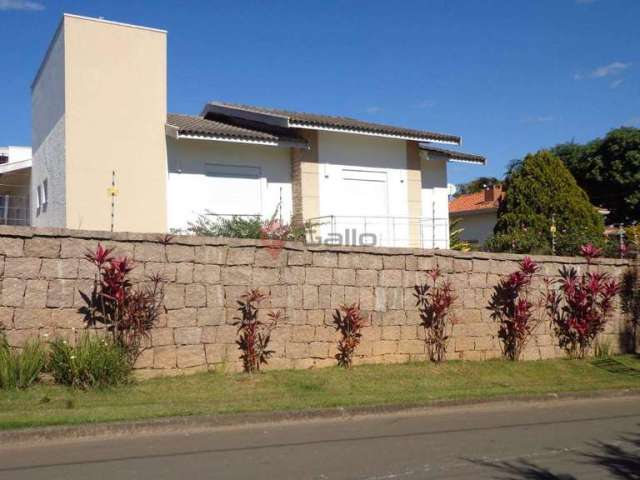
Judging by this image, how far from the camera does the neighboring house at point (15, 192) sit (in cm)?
2053

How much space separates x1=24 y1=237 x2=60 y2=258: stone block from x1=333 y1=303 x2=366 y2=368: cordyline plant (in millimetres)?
4758

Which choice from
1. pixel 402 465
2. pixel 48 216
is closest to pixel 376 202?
pixel 48 216

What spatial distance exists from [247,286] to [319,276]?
1.37 meters

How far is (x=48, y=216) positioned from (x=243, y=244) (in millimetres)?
8121

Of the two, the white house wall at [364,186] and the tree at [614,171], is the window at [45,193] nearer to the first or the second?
the white house wall at [364,186]

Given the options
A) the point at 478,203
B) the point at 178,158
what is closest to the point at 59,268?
the point at 178,158

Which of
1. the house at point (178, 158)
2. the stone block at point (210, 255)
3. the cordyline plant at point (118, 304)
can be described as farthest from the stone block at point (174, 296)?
the house at point (178, 158)

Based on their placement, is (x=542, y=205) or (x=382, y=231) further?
(x=542, y=205)

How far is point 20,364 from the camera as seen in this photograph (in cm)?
931

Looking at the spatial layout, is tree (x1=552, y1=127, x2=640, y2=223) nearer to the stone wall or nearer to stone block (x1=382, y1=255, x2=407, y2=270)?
the stone wall

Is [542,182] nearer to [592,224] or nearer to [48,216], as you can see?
[592,224]

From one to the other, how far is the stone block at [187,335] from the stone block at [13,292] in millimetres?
2281

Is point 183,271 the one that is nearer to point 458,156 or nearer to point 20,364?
point 20,364

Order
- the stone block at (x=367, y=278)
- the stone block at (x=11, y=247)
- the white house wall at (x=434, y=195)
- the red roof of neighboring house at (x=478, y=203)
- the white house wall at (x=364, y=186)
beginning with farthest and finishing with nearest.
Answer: the red roof of neighboring house at (x=478, y=203), the white house wall at (x=434, y=195), the white house wall at (x=364, y=186), the stone block at (x=367, y=278), the stone block at (x=11, y=247)
